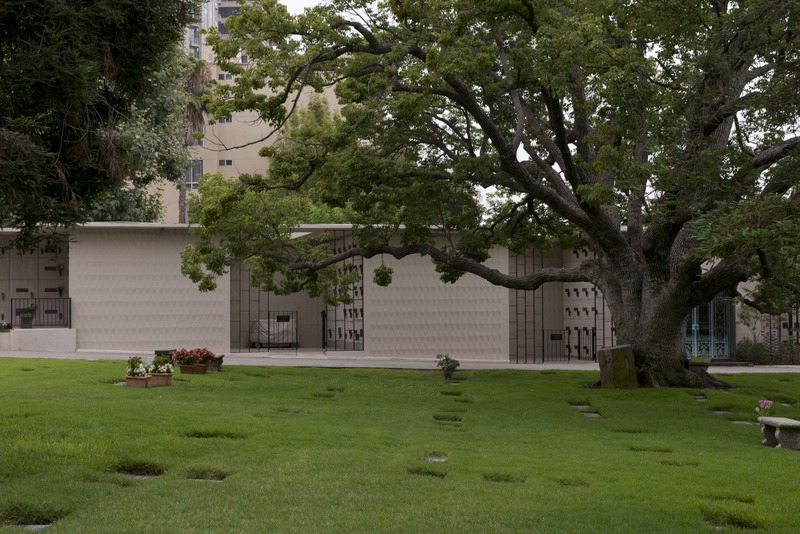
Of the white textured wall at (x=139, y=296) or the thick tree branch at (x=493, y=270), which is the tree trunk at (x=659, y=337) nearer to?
the thick tree branch at (x=493, y=270)

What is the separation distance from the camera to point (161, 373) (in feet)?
53.2

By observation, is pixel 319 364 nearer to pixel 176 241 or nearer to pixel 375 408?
pixel 176 241

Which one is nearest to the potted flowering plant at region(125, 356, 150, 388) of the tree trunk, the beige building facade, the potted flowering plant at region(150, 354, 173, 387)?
the potted flowering plant at region(150, 354, 173, 387)

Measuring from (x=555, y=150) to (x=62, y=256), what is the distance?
19850 millimetres

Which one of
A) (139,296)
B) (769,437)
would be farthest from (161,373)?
(139,296)

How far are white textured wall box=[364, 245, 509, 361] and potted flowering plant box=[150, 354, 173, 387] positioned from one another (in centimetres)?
1211

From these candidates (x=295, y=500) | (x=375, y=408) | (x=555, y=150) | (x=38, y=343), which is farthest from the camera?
(x=38, y=343)

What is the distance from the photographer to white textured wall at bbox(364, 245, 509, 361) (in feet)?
92.2

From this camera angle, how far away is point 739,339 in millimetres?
27719

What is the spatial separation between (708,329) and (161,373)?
17832mm

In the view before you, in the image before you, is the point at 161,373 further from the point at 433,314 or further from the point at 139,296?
the point at 433,314

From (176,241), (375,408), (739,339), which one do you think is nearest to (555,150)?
(375,408)

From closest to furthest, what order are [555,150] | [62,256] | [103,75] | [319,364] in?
1. [103,75]
2. [555,150]
3. [319,364]
4. [62,256]

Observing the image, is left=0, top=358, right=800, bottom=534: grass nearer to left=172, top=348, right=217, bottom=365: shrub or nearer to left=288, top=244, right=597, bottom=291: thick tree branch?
left=172, top=348, right=217, bottom=365: shrub
